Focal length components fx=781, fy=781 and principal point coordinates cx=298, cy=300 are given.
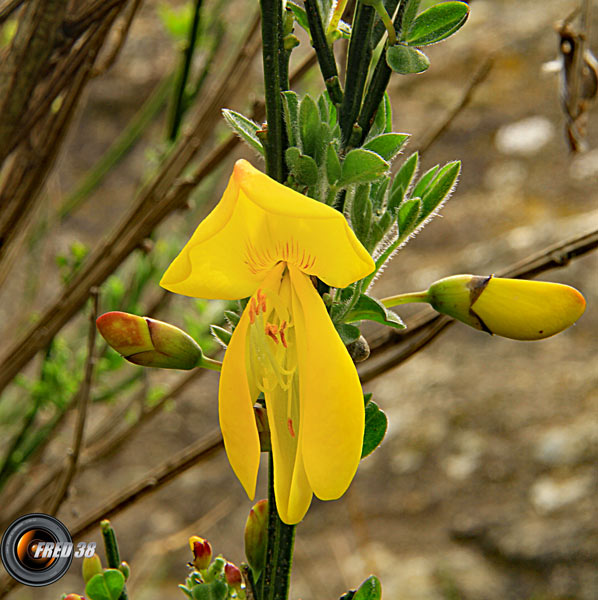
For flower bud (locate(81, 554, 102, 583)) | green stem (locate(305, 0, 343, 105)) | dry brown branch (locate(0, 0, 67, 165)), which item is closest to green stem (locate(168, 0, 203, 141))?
dry brown branch (locate(0, 0, 67, 165))

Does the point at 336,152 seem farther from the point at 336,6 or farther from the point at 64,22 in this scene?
the point at 64,22

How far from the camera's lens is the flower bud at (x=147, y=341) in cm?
35

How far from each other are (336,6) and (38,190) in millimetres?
400

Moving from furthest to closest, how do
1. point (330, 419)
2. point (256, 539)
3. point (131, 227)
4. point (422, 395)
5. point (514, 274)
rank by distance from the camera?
point (422, 395), point (131, 227), point (514, 274), point (256, 539), point (330, 419)

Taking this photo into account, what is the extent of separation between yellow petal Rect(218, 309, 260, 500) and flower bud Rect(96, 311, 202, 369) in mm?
49

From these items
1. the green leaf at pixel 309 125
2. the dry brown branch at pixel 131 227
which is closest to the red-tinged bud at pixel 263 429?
the green leaf at pixel 309 125

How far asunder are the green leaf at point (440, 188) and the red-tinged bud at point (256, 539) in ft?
0.56

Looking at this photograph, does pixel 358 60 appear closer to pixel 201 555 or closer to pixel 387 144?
pixel 387 144

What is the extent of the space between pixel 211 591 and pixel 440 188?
8.7 inches

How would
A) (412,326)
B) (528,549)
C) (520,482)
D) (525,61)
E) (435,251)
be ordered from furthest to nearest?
(525,61)
(435,251)
(520,482)
(528,549)
(412,326)

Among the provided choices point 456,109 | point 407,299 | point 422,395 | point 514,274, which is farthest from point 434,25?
point 422,395

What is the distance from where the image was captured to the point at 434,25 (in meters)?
0.35

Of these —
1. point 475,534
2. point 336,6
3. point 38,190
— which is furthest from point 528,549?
point 336,6

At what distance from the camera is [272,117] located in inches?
12.6
